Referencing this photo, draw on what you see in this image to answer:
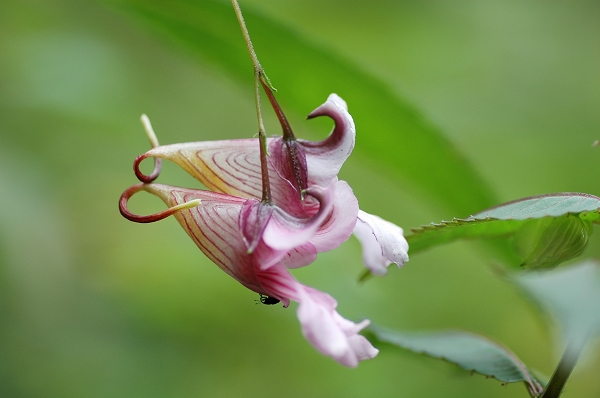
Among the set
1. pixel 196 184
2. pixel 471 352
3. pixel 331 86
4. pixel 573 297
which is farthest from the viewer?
pixel 196 184

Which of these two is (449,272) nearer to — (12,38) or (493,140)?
(493,140)

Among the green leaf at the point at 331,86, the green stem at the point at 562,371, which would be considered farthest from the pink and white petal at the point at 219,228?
the green leaf at the point at 331,86

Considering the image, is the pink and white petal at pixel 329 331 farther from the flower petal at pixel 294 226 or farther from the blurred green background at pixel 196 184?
the blurred green background at pixel 196 184

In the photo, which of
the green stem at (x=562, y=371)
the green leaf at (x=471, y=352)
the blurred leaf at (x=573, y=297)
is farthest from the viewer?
the green leaf at (x=471, y=352)

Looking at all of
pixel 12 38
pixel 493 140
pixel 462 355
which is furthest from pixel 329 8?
pixel 462 355

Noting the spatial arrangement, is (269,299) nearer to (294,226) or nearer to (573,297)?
(294,226)

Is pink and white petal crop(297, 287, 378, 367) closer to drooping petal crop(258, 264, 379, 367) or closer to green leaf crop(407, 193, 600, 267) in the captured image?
drooping petal crop(258, 264, 379, 367)

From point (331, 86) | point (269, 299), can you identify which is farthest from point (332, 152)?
point (331, 86)
